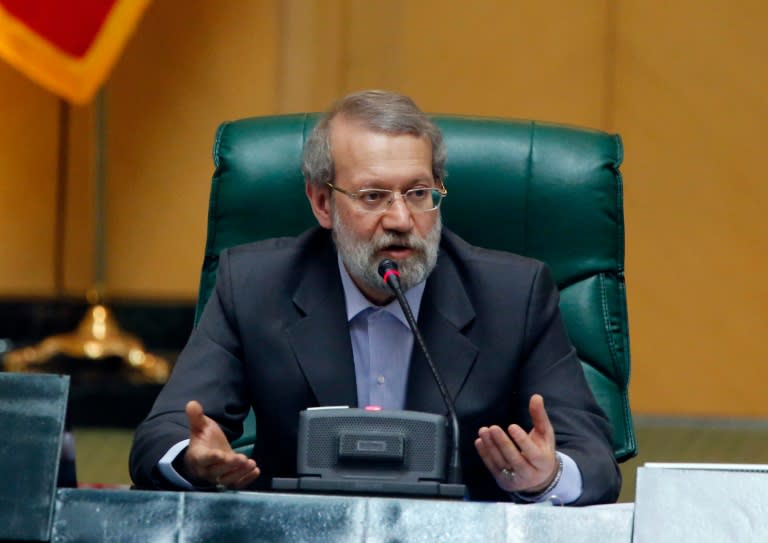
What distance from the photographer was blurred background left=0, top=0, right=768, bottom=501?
540 cm

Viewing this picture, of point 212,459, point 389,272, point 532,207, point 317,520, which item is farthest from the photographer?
point 532,207

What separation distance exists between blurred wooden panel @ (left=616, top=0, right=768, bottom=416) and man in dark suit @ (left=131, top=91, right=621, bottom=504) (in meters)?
3.17

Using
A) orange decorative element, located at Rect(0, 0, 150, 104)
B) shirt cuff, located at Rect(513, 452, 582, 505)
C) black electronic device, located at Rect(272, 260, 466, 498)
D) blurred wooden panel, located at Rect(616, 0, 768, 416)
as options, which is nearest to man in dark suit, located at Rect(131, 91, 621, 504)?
shirt cuff, located at Rect(513, 452, 582, 505)

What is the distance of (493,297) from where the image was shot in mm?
2338

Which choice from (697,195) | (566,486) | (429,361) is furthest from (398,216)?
(697,195)

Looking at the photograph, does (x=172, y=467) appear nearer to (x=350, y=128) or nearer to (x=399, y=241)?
(x=399, y=241)

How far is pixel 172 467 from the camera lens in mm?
1979

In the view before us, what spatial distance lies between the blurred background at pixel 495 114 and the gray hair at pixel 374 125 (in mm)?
3035

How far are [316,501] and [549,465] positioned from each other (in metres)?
0.55

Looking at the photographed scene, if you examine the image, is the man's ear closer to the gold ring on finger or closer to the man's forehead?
the man's forehead

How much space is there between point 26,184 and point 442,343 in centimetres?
352

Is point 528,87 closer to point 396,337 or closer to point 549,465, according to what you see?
point 396,337

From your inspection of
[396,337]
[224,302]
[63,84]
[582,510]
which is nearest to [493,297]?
[396,337]

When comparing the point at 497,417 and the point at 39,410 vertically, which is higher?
the point at 497,417
